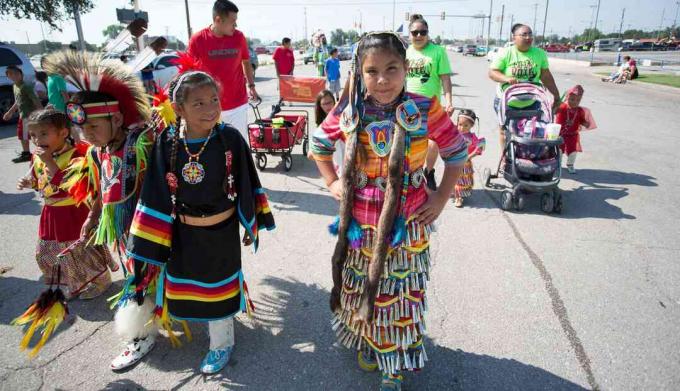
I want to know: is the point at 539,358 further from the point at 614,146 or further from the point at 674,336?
the point at 614,146

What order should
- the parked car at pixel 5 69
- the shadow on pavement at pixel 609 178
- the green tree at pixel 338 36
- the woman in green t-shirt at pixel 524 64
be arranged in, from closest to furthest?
the woman in green t-shirt at pixel 524 64, the shadow on pavement at pixel 609 178, the parked car at pixel 5 69, the green tree at pixel 338 36

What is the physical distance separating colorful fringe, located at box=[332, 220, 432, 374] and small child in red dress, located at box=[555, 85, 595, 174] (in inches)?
197

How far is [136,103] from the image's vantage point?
8.67ft

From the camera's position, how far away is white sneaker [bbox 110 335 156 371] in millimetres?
2594

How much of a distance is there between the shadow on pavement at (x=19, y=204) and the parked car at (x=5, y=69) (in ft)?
24.4

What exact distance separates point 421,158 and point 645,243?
11.5 ft

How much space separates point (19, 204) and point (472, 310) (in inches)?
228

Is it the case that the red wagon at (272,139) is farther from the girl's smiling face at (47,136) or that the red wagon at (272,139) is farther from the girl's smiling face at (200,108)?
the girl's smiling face at (200,108)

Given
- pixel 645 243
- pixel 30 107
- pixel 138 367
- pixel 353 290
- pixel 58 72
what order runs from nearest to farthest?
pixel 353 290 → pixel 58 72 → pixel 138 367 → pixel 645 243 → pixel 30 107

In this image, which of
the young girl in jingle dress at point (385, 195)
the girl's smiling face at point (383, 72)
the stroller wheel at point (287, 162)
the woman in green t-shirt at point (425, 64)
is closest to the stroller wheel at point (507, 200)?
the woman in green t-shirt at point (425, 64)

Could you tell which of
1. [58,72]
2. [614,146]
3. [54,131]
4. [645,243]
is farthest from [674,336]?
[614,146]

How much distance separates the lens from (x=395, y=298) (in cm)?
216

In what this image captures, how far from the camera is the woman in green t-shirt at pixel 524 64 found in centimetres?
553

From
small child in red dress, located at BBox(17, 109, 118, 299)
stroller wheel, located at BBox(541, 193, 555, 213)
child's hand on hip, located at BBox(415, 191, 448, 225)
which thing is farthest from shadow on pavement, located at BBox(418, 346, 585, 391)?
stroller wheel, located at BBox(541, 193, 555, 213)
